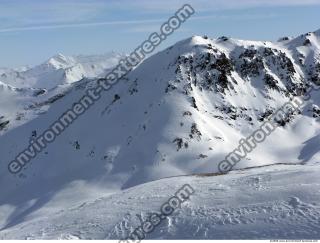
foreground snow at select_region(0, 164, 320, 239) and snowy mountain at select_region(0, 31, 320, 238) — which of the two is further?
Answer: snowy mountain at select_region(0, 31, 320, 238)

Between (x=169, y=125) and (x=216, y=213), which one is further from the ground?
(x=216, y=213)

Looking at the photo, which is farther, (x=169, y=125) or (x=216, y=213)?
(x=169, y=125)

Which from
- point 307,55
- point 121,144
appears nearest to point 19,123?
point 121,144

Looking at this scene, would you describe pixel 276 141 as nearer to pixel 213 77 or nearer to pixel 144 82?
pixel 213 77

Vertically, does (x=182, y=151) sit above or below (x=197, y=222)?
below

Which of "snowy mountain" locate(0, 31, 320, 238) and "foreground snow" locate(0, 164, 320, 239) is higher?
"foreground snow" locate(0, 164, 320, 239)
